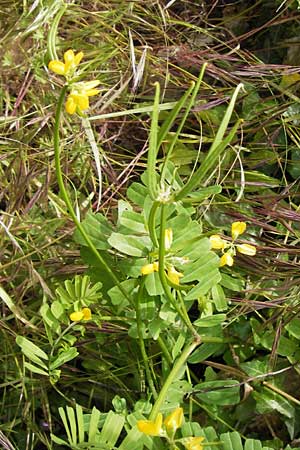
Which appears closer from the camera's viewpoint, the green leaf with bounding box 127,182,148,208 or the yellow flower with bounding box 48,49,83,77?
the yellow flower with bounding box 48,49,83,77

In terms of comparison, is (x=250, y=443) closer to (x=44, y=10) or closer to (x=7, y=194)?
(x=7, y=194)

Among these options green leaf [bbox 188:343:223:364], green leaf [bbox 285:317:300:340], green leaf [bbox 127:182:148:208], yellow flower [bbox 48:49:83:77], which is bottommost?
green leaf [bbox 285:317:300:340]

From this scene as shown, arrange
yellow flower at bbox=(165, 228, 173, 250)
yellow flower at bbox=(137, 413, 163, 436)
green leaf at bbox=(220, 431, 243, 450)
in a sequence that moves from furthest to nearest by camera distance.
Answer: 1. green leaf at bbox=(220, 431, 243, 450)
2. yellow flower at bbox=(165, 228, 173, 250)
3. yellow flower at bbox=(137, 413, 163, 436)

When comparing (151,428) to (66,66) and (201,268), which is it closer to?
(201,268)

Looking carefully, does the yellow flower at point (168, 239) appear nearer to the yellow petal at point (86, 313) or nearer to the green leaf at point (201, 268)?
the green leaf at point (201, 268)

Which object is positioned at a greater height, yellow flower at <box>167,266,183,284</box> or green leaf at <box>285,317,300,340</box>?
yellow flower at <box>167,266,183,284</box>

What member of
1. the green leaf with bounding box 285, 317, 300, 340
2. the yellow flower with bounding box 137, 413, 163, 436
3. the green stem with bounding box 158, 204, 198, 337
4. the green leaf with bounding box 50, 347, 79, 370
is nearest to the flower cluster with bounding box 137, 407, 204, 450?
the yellow flower with bounding box 137, 413, 163, 436

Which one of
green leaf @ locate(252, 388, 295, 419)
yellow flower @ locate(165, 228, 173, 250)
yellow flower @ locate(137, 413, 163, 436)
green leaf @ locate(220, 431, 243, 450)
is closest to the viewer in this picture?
yellow flower @ locate(137, 413, 163, 436)

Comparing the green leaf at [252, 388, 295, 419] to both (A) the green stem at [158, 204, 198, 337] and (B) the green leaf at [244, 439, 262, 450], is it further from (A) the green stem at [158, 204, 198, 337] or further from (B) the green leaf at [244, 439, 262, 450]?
(A) the green stem at [158, 204, 198, 337]
